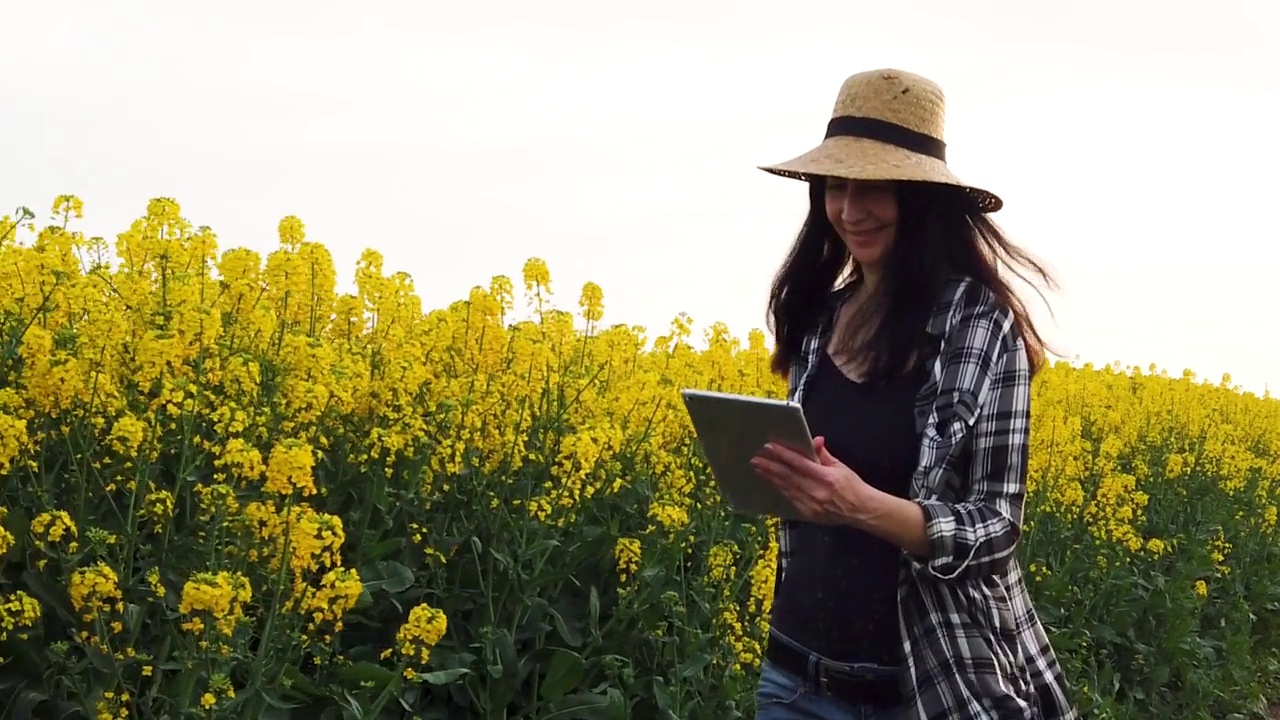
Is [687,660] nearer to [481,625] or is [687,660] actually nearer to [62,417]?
[481,625]

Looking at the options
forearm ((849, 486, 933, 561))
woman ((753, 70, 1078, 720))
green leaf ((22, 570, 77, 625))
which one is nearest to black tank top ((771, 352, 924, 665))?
woman ((753, 70, 1078, 720))

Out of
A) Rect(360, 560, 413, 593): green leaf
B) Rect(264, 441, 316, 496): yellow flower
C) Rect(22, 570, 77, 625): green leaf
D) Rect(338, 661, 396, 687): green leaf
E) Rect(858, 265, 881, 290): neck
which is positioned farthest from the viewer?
Rect(360, 560, 413, 593): green leaf

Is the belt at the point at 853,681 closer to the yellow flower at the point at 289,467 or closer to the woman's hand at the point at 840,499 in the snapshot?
the woman's hand at the point at 840,499

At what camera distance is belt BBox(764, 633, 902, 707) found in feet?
8.76

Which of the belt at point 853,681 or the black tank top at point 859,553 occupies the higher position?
the black tank top at point 859,553

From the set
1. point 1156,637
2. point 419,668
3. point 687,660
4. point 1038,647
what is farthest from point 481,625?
point 1156,637

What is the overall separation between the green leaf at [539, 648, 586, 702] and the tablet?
1.53 metres

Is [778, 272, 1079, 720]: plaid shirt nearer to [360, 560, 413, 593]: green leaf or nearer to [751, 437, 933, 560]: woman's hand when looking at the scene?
[751, 437, 933, 560]: woman's hand

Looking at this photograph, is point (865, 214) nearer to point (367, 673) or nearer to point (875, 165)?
point (875, 165)

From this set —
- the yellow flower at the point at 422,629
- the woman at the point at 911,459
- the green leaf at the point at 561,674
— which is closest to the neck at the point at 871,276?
the woman at the point at 911,459

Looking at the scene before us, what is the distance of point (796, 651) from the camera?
9.06 ft

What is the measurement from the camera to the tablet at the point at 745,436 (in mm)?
2393

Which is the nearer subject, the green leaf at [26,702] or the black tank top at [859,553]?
the black tank top at [859,553]

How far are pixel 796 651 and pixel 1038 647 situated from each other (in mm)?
452
